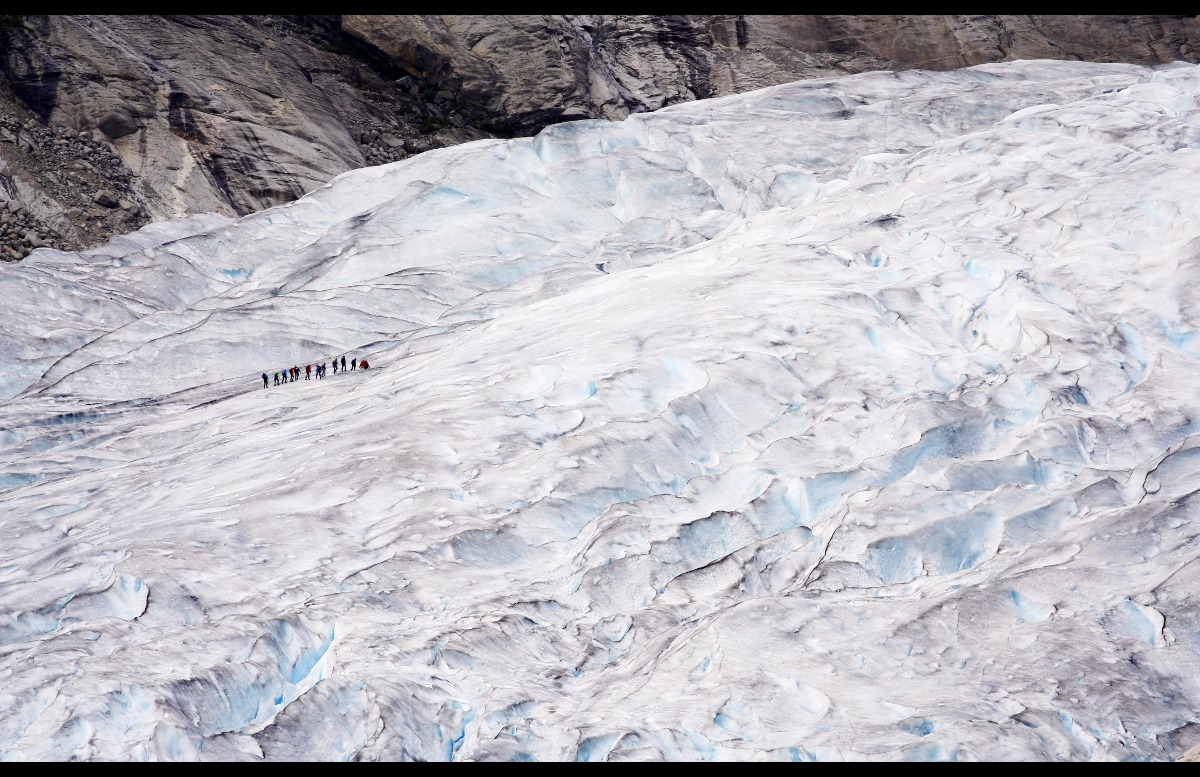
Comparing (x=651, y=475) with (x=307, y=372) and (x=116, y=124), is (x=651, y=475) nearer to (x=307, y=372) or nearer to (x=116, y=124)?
(x=307, y=372)

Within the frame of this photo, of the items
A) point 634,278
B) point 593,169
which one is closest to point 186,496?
point 634,278

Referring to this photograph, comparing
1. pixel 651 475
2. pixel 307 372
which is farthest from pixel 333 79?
pixel 651 475

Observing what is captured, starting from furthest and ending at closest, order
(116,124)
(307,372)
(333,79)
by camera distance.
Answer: (333,79)
(116,124)
(307,372)

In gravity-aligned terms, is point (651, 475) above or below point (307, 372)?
above

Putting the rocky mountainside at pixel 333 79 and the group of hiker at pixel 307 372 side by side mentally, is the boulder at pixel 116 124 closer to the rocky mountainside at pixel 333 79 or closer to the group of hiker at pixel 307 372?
the rocky mountainside at pixel 333 79

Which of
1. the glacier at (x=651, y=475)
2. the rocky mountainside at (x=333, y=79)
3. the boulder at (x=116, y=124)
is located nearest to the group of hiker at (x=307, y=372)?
the glacier at (x=651, y=475)

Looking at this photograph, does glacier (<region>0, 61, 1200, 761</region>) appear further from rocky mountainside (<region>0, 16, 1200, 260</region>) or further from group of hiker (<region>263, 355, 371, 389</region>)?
rocky mountainside (<region>0, 16, 1200, 260</region>)
